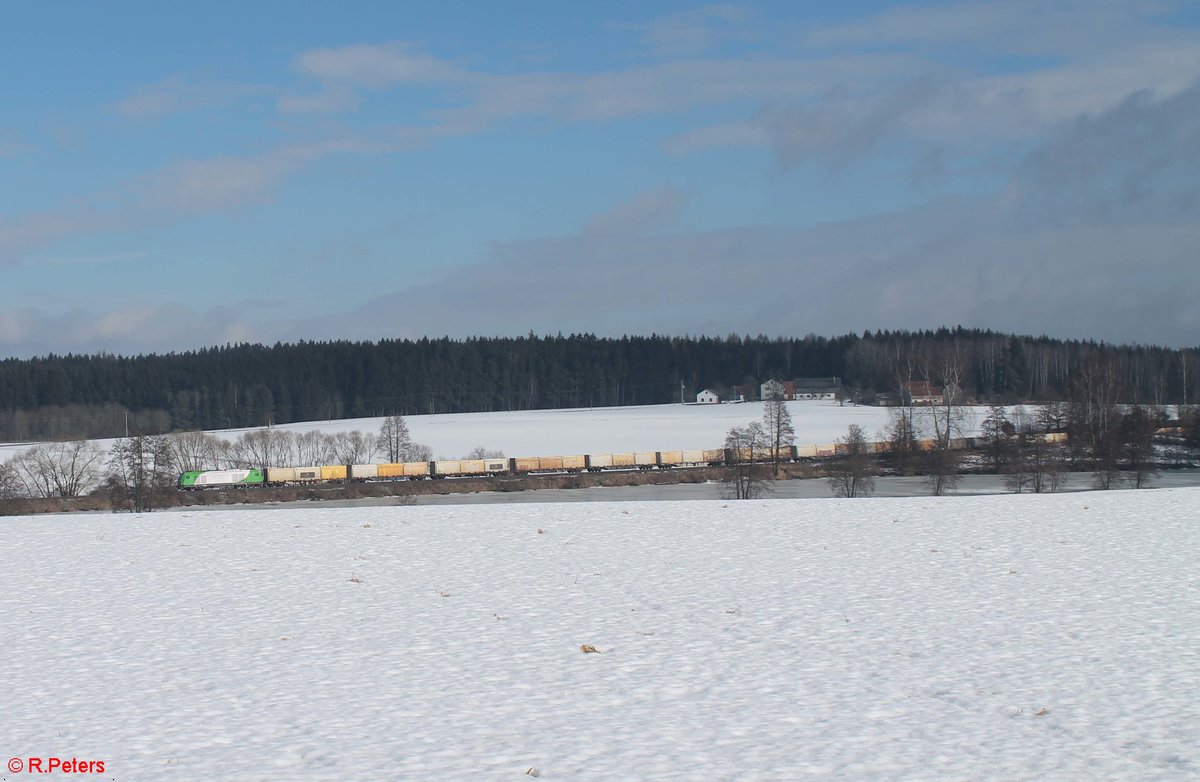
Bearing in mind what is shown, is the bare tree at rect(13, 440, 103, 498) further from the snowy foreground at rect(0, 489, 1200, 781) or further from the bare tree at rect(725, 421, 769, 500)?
the snowy foreground at rect(0, 489, 1200, 781)

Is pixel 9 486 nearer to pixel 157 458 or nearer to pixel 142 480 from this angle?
pixel 157 458

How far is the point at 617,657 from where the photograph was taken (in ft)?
37.8

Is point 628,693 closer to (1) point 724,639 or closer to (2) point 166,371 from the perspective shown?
(1) point 724,639

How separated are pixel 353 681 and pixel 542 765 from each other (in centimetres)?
331

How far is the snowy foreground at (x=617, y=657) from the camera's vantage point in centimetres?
837

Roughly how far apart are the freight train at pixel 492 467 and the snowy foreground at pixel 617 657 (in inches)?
2319

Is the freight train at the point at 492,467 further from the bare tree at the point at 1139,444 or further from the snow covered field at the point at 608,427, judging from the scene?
the snow covered field at the point at 608,427

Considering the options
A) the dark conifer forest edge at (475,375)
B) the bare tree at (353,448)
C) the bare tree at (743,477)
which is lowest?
the bare tree at (743,477)

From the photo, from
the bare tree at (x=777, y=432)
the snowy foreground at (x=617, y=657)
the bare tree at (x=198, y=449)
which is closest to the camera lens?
the snowy foreground at (x=617, y=657)

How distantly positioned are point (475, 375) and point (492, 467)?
82.4 m

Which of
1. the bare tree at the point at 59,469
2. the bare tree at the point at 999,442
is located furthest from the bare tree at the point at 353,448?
the bare tree at the point at 999,442

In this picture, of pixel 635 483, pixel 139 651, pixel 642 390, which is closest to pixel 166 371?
pixel 642 390

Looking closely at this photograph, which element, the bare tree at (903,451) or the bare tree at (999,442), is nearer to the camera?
the bare tree at (999,442)

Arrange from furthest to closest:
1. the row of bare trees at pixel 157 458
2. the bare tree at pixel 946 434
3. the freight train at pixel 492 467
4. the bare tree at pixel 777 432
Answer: the freight train at pixel 492 467 < the bare tree at pixel 777 432 < the row of bare trees at pixel 157 458 < the bare tree at pixel 946 434
